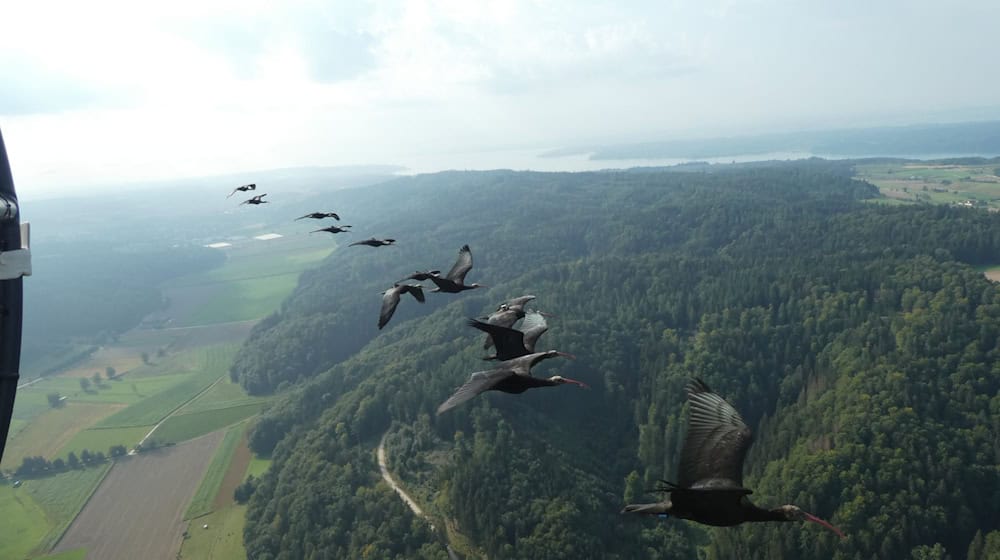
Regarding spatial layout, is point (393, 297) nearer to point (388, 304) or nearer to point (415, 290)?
point (388, 304)

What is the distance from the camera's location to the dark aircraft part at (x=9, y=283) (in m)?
9.70

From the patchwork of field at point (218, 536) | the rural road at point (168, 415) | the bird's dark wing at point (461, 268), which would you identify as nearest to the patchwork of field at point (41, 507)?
the rural road at point (168, 415)

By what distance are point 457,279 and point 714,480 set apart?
43.1ft

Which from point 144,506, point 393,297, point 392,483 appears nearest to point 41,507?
point 144,506

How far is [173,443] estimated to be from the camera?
10362 centimetres

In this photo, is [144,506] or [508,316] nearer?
[508,316]

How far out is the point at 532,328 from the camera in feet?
60.7

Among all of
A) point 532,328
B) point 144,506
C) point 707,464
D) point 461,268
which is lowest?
point 144,506

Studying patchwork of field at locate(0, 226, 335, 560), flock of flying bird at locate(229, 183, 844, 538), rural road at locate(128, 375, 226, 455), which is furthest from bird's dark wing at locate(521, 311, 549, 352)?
rural road at locate(128, 375, 226, 455)

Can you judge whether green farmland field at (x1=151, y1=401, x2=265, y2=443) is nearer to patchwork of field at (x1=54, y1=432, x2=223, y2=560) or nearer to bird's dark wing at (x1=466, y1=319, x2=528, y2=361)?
patchwork of field at (x1=54, y1=432, x2=223, y2=560)

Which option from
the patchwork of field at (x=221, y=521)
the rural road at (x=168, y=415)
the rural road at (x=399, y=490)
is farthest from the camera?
the rural road at (x=168, y=415)

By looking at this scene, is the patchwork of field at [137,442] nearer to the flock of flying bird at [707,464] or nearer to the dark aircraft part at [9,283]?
the dark aircraft part at [9,283]

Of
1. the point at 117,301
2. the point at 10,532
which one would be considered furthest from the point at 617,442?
the point at 117,301

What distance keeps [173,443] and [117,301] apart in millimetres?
120518
